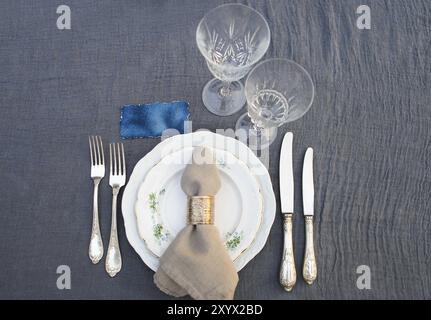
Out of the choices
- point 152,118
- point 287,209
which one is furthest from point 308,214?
point 152,118

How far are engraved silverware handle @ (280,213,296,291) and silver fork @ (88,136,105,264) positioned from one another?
0.24m

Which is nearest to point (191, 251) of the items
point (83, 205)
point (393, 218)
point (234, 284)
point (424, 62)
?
point (234, 284)

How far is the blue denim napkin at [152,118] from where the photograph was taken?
707mm

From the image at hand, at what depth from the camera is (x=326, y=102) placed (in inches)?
28.2

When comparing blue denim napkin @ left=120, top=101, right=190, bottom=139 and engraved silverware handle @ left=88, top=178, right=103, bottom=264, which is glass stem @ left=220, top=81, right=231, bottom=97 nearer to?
blue denim napkin @ left=120, top=101, right=190, bottom=139

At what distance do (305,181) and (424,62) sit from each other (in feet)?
0.83

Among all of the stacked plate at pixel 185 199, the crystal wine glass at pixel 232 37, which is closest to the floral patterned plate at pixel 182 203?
the stacked plate at pixel 185 199

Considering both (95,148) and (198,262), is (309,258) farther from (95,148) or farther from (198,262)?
(95,148)

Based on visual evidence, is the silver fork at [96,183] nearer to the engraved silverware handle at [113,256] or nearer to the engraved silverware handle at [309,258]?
the engraved silverware handle at [113,256]

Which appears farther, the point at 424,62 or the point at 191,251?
the point at 424,62

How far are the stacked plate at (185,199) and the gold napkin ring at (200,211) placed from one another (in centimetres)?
3

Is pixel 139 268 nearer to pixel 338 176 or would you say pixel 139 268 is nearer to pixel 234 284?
pixel 234 284

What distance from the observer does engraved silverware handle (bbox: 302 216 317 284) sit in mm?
649
